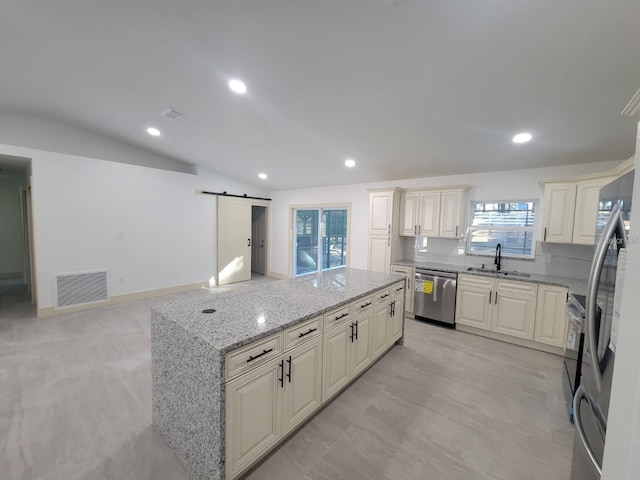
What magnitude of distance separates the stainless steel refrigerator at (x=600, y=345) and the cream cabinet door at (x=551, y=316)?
251 cm

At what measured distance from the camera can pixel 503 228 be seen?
4023 millimetres

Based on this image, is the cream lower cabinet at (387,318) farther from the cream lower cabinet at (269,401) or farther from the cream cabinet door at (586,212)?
the cream cabinet door at (586,212)

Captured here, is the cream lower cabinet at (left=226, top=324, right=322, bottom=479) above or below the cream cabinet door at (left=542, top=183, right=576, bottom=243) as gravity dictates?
below

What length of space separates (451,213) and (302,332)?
3.39 m

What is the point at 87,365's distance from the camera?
105 inches

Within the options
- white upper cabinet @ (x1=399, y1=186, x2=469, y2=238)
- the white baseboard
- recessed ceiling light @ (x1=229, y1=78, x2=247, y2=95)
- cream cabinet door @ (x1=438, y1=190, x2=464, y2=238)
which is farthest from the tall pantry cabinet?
the white baseboard

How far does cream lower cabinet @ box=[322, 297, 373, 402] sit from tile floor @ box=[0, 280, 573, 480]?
0.68 ft

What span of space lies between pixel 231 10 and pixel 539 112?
2.85 m

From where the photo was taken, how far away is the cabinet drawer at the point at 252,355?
1354mm

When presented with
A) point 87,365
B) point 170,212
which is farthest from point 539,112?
point 170,212

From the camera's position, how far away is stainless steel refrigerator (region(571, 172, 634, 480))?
88cm

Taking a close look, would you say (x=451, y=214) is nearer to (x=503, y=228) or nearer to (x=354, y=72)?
(x=503, y=228)

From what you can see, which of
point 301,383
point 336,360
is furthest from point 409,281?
point 301,383

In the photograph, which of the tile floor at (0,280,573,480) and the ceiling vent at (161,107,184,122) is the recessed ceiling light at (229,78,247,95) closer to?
the ceiling vent at (161,107,184,122)
